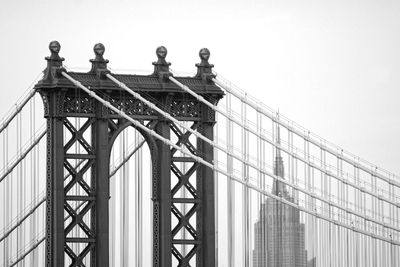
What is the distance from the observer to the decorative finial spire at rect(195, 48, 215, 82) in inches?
4929

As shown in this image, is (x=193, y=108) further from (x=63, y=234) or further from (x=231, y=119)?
(x=63, y=234)

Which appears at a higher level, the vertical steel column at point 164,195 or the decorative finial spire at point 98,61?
the decorative finial spire at point 98,61

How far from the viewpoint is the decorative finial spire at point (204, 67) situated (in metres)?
125

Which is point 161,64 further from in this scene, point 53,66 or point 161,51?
point 53,66

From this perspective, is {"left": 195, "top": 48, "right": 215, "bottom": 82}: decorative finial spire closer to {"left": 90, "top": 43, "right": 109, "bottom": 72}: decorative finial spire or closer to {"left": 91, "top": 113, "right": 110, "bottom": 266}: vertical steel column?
{"left": 90, "top": 43, "right": 109, "bottom": 72}: decorative finial spire

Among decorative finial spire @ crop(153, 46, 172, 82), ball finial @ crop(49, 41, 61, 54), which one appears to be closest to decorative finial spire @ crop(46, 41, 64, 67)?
ball finial @ crop(49, 41, 61, 54)

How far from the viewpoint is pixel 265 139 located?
122 m

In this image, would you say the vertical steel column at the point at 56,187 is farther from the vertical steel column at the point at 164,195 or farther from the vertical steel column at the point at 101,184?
the vertical steel column at the point at 164,195

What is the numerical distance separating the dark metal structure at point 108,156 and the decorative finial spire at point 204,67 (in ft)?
0.18

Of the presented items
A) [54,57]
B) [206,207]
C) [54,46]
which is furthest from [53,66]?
[206,207]

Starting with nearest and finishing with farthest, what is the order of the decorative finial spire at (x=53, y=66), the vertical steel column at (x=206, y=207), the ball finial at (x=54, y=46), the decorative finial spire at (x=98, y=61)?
the decorative finial spire at (x=53, y=66) → the ball finial at (x=54, y=46) → the decorative finial spire at (x=98, y=61) → the vertical steel column at (x=206, y=207)

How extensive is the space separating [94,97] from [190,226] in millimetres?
9520

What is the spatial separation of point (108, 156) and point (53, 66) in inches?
229

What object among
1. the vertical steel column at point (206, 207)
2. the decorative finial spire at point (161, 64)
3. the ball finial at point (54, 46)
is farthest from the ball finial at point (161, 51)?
the ball finial at point (54, 46)
